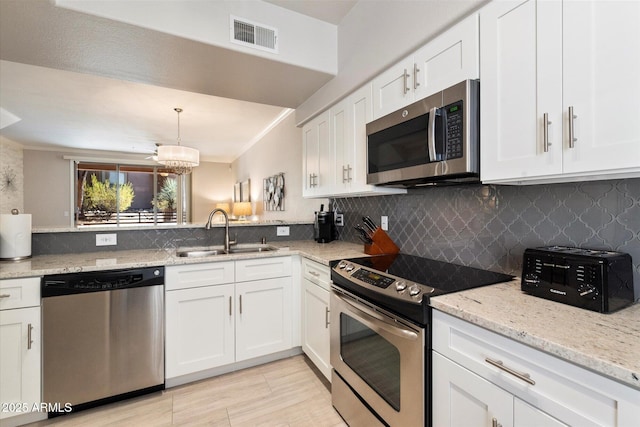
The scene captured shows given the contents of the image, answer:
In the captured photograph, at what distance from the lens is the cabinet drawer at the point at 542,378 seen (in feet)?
2.19

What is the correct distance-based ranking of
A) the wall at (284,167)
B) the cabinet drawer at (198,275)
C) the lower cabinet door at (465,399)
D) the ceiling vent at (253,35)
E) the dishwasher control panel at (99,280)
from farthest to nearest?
the wall at (284,167) < the cabinet drawer at (198,275) < the ceiling vent at (253,35) < the dishwasher control panel at (99,280) < the lower cabinet door at (465,399)

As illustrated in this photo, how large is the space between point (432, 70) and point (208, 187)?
7.35 meters

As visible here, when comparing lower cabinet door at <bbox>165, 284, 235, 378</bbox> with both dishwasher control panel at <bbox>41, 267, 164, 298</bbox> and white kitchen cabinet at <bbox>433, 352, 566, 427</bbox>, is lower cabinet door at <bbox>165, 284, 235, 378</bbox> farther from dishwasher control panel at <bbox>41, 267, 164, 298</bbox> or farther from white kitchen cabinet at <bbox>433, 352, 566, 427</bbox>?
white kitchen cabinet at <bbox>433, 352, 566, 427</bbox>

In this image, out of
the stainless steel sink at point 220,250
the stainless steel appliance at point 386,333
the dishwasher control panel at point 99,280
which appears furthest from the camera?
the stainless steel sink at point 220,250

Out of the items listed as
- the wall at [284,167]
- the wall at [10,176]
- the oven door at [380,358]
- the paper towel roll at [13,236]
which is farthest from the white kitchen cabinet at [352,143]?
the wall at [10,176]

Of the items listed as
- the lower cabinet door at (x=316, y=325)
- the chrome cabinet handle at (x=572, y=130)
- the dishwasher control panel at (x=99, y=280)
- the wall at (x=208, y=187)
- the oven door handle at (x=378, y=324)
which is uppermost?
the wall at (x=208, y=187)

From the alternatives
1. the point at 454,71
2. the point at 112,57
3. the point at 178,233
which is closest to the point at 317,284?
the point at 178,233

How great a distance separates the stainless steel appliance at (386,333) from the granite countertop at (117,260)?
39 cm

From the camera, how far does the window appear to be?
6705 millimetres

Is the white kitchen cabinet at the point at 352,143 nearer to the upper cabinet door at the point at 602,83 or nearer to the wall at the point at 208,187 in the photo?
the upper cabinet door at the point at 602,83

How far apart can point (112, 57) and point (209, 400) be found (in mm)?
2344

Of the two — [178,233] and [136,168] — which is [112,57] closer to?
[178,233]

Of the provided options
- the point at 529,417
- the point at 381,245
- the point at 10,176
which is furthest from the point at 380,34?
the point at 10,176

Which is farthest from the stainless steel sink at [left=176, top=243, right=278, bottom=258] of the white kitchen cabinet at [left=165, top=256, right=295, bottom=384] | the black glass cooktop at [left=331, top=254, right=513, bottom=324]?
the black glass cooktop at [left=331, top=254, right=513, bottom=324]
